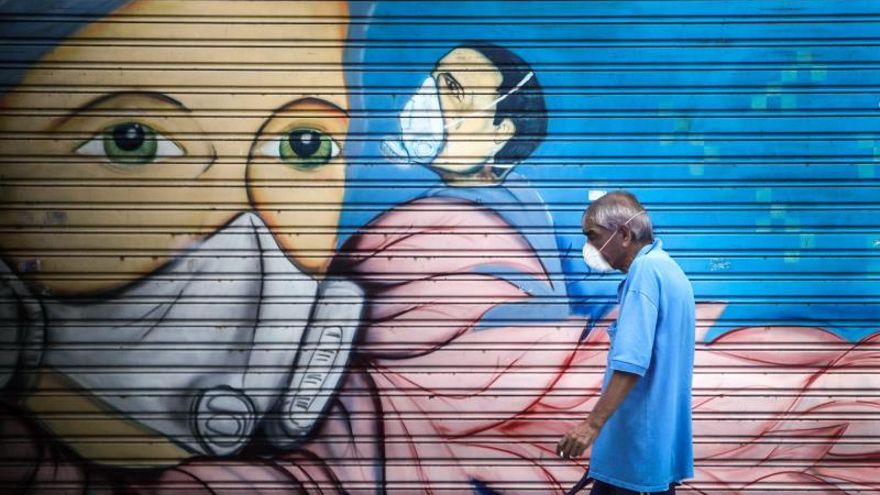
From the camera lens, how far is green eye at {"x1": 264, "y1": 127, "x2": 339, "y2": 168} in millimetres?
5570

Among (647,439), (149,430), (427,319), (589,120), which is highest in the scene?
(589,120)

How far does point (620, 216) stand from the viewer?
13.3ft

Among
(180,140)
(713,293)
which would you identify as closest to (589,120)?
(713,293)

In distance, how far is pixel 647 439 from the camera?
12.8 feet

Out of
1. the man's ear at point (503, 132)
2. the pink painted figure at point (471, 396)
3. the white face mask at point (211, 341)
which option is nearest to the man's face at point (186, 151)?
the white face mask at point (211, 341)

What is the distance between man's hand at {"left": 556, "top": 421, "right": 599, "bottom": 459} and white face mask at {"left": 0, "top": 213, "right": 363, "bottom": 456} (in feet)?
6.47

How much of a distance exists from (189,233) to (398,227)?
1.06 m

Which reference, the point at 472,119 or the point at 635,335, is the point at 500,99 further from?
the point at 635,335

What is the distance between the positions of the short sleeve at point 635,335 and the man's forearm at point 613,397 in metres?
0.03

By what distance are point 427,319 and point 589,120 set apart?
1.30 metres

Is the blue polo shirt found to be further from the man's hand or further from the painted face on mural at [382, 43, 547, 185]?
the painted face on mural at [382, 43, 547, 185]

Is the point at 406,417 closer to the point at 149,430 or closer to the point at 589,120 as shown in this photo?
the point at 149,430

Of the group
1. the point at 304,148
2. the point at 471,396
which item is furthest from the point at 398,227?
the point at 471,396

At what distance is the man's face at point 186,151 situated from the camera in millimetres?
5562
